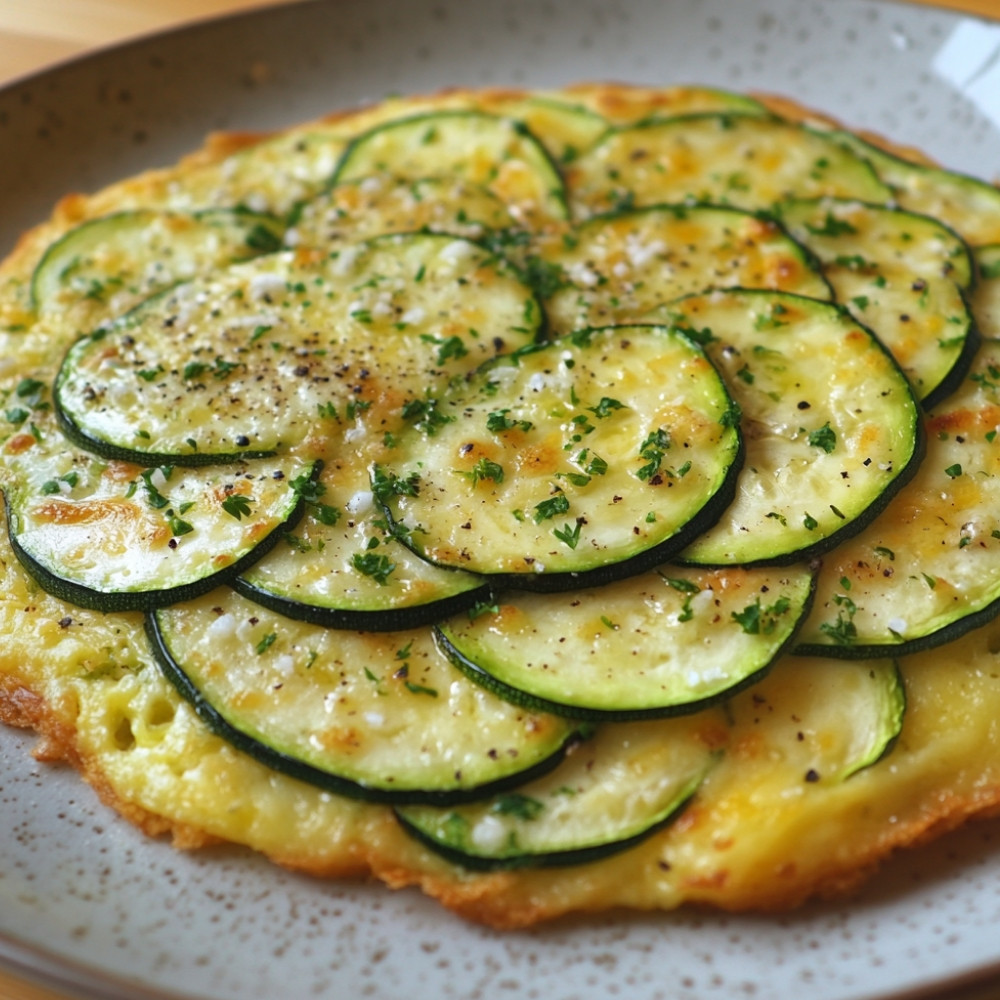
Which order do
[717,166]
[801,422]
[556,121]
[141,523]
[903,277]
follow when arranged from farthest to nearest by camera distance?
[556,121], [717,166], [903,277], [801,422], [141,523]

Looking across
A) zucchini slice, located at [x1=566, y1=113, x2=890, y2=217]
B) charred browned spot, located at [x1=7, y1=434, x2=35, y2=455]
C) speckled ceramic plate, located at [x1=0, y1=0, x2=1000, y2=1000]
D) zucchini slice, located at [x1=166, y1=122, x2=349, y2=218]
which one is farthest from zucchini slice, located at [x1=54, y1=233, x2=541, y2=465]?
speckled ceramic plate, located at [x1=0, y1=0, x2=1000, y2=1000]

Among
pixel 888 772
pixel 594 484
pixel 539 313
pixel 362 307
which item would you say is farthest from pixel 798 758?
pixel 362 307

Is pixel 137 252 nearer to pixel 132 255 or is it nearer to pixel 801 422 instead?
pixel 132 255

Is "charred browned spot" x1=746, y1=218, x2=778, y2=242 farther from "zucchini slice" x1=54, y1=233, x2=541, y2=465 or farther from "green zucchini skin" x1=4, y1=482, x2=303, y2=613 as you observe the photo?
"green zucchini skin" x1=4, y1=482, x2=303, y2=613

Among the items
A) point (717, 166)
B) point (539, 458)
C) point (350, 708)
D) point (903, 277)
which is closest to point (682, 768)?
point (350, 708)

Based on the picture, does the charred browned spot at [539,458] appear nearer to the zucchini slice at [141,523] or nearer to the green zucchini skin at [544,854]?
the zucchini slice at [141,523]

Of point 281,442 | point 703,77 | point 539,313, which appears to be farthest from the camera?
point 703,77

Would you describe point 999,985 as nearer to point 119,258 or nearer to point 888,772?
point 888,772
